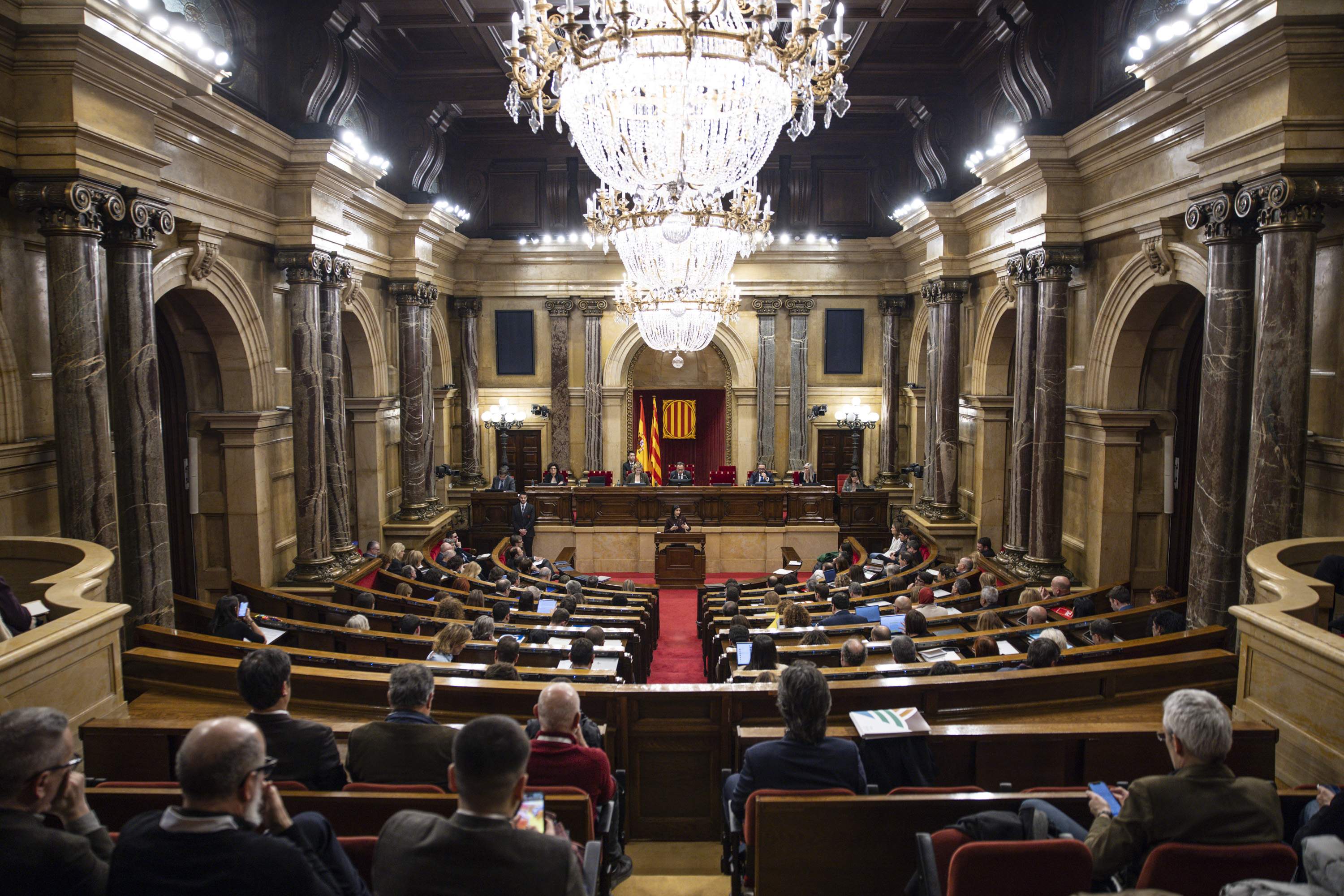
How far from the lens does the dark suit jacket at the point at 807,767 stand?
3646 millimetres

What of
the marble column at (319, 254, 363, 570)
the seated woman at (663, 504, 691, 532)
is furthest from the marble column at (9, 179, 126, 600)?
the seated woman at (663, 504, 691, 532)

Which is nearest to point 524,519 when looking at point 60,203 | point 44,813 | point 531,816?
point 60,203

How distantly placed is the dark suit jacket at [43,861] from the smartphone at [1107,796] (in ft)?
11.5

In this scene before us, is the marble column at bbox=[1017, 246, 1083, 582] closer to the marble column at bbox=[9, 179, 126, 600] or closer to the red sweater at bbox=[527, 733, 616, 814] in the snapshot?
the red sweater at bbox=[527, 733, 616, 814]

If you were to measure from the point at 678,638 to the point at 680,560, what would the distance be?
322cm

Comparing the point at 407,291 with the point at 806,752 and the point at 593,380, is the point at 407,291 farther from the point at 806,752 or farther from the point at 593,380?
the point at 806,752

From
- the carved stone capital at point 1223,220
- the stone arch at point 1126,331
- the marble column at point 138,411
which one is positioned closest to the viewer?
the carved stone capital at point 1223,220

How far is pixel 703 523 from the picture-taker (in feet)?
53.6

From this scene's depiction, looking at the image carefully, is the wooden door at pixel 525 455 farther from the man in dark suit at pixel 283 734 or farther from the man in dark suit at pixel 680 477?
the man in dark suit at pixel 283 734

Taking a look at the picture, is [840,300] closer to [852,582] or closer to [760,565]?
[760,565]

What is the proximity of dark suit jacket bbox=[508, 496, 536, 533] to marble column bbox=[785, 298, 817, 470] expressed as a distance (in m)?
6.04

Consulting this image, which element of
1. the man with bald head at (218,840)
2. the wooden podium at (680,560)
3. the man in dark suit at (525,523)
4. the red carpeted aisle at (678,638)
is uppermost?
the man with bald head at (218,840)

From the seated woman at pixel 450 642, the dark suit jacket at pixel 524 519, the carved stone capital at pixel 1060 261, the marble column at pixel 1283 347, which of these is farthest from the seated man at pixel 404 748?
the dark suit jacket at pixel 524 519

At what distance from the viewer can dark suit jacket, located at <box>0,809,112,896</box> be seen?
2389 millimetres
